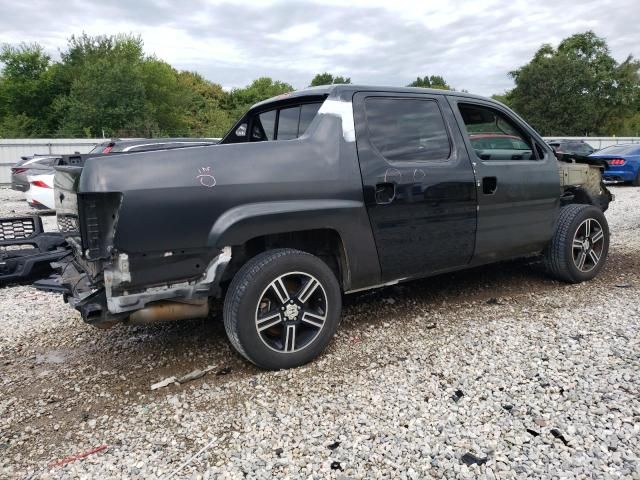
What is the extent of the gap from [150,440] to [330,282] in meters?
1.42

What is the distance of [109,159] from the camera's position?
106 inches

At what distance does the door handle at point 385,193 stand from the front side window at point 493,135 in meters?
0.99

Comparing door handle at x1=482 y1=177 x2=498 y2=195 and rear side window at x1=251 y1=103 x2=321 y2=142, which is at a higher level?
rear side window at x1=251 y1=103 x2=321 y2=142

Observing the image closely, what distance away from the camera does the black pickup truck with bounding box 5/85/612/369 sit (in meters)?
2.77

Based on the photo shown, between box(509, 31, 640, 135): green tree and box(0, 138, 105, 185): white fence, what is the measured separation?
121 feet

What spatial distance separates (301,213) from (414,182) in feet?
3.08

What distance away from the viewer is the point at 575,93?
42656 millimetres

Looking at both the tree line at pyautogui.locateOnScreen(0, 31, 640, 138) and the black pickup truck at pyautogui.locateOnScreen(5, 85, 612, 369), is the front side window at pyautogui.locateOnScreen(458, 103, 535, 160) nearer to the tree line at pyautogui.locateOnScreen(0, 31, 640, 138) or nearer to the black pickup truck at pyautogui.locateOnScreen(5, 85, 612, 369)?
the black pickup truck at pyautogui.locateOnScreen(5, 85, 612, 369)

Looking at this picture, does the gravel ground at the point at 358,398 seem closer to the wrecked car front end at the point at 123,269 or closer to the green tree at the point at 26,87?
the wrecked car front end at the point at 123,269

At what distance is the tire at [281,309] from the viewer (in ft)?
9.87

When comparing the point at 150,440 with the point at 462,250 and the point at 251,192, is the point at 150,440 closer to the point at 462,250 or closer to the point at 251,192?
the point at 251,192

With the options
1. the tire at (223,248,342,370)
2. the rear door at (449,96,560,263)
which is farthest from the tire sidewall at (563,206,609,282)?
the tire at (223,248,342,370)

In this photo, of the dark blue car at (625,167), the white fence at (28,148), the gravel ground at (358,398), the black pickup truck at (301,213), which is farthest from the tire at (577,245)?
the white fence at (28,148)

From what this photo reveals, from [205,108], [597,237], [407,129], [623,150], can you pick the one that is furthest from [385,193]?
[205,108]
